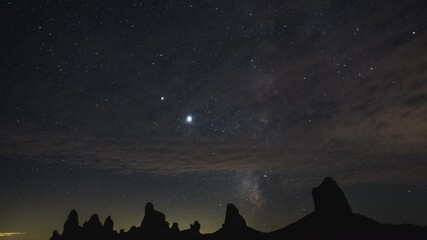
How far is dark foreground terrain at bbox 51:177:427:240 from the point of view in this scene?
46.6 metres

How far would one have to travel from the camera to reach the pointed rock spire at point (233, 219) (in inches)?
3194

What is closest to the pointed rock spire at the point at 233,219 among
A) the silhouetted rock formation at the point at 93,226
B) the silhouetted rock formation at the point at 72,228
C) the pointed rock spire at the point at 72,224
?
the silhouetted rock formation at the point at 93,226

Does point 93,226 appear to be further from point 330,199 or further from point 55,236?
point 330,199

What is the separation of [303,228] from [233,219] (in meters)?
30.1

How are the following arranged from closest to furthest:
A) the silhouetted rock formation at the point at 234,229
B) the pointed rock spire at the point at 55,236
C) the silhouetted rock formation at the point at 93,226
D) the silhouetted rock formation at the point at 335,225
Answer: the silhouetted rock formation at the point at 335,225 → the silhouetted rock formation at the point at 234,229 → the silhouetted rock formation at the point at 93,226 → the pointed rock spire at the point at 55,236

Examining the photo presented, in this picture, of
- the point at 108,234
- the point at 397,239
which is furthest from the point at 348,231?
the point at 108,234

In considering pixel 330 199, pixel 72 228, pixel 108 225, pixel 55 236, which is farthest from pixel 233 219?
pixel 55 236

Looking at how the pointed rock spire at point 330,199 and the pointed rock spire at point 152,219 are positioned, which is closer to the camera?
the pointed rock spire at point 330,199

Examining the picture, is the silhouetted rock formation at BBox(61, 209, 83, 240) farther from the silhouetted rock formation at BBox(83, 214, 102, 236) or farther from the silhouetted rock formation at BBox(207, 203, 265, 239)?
the silhouetted rock formation at BBox(207, 203, 265, 239)

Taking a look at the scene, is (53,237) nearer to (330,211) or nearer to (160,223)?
(160,223)

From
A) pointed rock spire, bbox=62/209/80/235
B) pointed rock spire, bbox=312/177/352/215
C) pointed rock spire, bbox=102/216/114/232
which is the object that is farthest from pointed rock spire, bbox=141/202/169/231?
pointed rock spire, bbox=312/177/352/215

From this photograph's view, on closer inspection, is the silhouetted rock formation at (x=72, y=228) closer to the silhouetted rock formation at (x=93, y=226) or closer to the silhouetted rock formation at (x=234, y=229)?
the silhouetted rock formation at (x=93, y=226)

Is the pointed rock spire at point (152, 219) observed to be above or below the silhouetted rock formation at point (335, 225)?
above

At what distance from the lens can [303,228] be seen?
178ft
